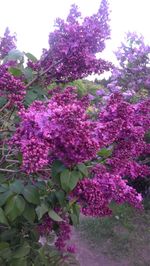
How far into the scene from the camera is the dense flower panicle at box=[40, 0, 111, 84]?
2.30 m

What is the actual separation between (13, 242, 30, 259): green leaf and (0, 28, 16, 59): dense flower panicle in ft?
4.08

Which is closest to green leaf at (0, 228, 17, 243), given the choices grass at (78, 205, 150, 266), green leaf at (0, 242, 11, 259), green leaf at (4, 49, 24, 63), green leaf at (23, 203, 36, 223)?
green leaf at (0, 242, 11, 259)

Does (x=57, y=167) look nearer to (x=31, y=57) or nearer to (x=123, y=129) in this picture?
(x=123, y=129)

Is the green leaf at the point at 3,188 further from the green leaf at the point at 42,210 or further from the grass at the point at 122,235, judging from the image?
the grass at the point at 122,235

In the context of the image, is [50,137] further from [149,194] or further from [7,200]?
[149,194]

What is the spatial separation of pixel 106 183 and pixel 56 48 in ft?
2.75

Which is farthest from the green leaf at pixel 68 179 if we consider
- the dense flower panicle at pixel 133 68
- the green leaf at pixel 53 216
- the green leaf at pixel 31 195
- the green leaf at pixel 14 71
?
the dense flower panicle at pixel 133 68

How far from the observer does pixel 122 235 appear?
19.0 ft

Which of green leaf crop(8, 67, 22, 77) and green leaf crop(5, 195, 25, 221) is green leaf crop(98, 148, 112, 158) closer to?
green leaf crop(5, 195, 25, 221)

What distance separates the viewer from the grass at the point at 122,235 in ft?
17.4

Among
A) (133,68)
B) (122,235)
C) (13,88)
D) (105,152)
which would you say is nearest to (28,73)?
(13,88)

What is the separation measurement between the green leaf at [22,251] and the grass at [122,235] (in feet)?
9.14

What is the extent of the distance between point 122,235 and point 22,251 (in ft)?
11.4

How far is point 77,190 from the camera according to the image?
1896 mm
